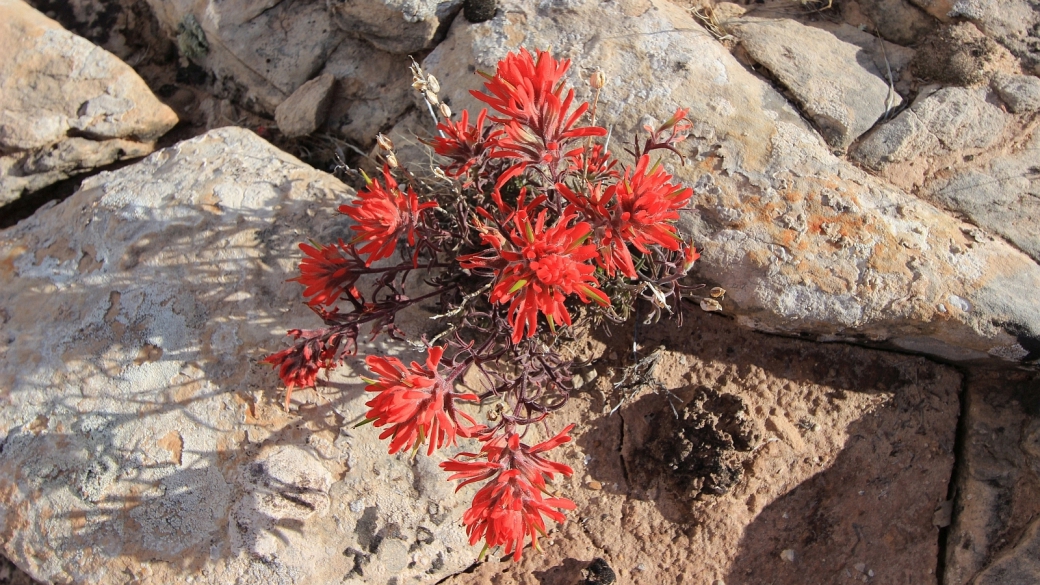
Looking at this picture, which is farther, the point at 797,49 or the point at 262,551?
the point at 797,49

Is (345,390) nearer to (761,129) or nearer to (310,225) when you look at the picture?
→ (310,225)

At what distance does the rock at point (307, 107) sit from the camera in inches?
154

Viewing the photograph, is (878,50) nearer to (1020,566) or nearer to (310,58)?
(1020,566)

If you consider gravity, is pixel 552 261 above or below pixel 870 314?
above

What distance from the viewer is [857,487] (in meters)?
3.20

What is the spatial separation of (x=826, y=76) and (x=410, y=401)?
2634 mm

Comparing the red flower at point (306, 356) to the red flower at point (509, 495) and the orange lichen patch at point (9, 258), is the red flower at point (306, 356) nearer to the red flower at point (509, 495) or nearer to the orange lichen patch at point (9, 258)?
the red flower at point (509, 495)

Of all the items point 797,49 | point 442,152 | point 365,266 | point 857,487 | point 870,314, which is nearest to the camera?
point 442,152

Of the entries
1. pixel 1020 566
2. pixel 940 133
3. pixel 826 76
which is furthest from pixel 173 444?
pixel 940 133

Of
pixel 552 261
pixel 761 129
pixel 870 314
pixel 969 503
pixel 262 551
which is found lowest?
pixel 969 503

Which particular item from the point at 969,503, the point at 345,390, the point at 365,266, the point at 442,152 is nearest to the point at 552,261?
the point at 442,152

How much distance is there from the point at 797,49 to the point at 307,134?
2736 millimetres

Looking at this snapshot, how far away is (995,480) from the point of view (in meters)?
3.11

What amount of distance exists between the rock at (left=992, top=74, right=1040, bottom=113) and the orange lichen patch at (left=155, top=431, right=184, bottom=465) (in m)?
4.18
